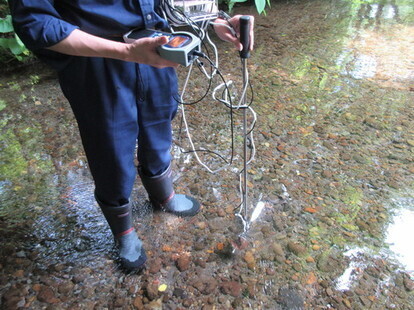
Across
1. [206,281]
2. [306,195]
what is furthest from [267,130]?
[206,281]

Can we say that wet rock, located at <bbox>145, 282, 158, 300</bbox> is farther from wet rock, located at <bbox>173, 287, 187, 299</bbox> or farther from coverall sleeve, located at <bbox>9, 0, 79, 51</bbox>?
coverall sleeve, located at <bbox>9, 0, 79, 51</bbox>

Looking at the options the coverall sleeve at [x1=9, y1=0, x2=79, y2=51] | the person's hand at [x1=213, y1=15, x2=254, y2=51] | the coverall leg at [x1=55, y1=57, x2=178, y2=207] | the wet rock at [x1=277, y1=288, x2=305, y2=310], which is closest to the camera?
the coverall sleeve at [x1=9, y1=0, x2=79, y2=51]

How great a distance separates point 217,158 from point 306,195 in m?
0.65

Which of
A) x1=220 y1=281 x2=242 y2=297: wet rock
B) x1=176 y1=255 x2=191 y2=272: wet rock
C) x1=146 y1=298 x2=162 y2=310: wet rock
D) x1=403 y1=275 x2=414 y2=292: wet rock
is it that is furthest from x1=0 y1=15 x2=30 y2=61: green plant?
x1=403 y1=275 x2=414 y2=292: wet rock

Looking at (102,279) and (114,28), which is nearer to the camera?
(114,28)

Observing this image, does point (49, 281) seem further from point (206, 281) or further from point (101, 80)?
point (101, 80)

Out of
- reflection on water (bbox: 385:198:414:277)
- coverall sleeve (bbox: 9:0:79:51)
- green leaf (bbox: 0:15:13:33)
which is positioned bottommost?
reflection on water (bbox: 385:198:414:277)

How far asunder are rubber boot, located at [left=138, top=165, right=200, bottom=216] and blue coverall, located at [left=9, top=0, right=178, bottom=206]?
7.2 inches

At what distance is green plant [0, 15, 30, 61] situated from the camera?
3287 mm

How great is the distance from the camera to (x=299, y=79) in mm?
3314

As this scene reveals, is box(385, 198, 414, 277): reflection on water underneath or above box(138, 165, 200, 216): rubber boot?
underneath

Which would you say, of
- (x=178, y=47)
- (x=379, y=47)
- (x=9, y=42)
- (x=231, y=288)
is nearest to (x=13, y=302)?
(x=231, y=288)

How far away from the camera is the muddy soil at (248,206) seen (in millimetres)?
1583

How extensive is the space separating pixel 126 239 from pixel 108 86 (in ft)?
2.60
